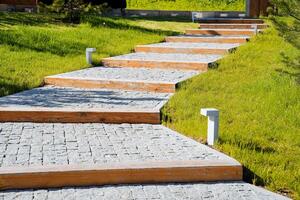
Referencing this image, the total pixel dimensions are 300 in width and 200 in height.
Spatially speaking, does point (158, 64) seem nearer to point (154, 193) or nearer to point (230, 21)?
point (154, 193)

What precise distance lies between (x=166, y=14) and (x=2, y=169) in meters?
19.5

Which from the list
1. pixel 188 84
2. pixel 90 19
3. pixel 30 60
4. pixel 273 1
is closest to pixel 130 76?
pixel 188 84

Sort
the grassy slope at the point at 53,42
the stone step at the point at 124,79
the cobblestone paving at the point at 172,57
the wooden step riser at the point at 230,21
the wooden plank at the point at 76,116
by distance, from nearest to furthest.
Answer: the wooden plank at the point at 76,116 → the stone step at the point at 124,79 → the grassy slope at the point at 53,42 → the cobblestone paving at the point at 172,57 → the wooden step riser at the point at 230,21

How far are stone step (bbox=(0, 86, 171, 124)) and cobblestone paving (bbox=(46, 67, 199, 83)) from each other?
0.68m

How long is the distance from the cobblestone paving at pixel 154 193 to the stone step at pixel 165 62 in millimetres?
6266

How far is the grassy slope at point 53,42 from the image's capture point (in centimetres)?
969

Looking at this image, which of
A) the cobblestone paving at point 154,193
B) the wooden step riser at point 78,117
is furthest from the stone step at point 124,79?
the cobblestone paving at point 154,193

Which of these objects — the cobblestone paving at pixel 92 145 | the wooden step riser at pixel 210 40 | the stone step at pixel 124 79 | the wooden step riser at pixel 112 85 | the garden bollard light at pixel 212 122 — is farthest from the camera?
the wooden step riser at pixel 210 40

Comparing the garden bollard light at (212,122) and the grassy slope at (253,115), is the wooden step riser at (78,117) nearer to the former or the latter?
the grassy slope at (253,115)

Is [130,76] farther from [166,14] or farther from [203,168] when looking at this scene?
[166,14]

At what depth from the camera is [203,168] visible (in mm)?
4746

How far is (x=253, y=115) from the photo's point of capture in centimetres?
669

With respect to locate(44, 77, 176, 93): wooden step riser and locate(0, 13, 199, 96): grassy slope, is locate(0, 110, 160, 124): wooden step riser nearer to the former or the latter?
locate(0, 13, 199, 96): grassy slope

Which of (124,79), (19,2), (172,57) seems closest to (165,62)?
(172,57)
